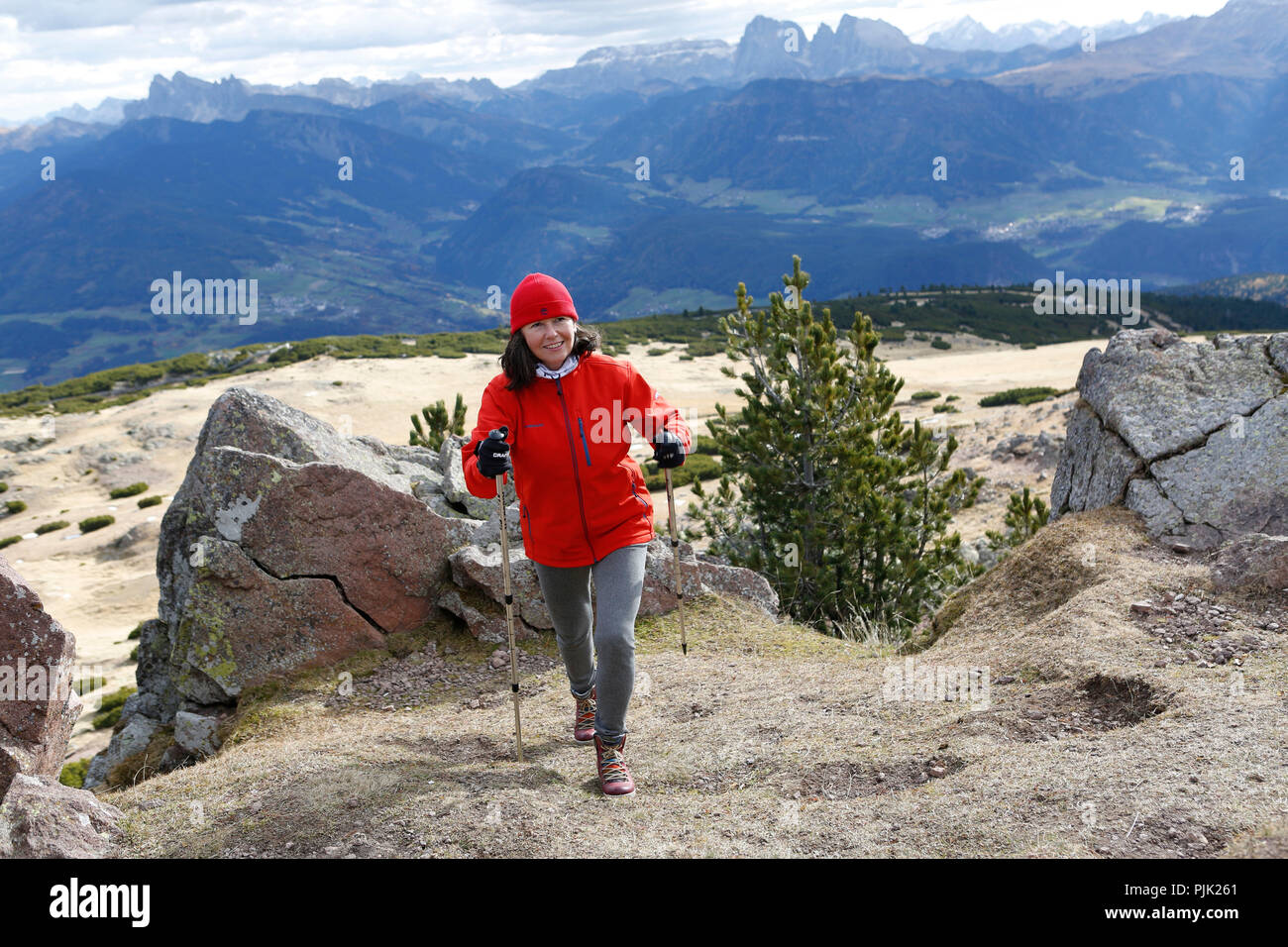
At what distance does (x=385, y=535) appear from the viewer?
948 cm

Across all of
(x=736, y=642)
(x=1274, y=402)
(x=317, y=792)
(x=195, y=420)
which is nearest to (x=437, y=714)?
(x=317, y=792)

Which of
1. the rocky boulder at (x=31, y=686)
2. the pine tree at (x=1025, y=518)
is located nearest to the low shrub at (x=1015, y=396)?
the pine tree at (x=1025, y=518)

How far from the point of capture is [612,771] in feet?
18.8

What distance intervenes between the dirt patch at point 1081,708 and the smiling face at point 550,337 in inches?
153

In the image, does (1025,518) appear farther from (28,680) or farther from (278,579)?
(28,680)

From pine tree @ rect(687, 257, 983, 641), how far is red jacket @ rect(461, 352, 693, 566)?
269 inches

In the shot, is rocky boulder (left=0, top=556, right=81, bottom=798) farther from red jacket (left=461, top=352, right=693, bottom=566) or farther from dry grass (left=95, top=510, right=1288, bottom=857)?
red jacket (left=461, top=352, right=693, bottom=566)

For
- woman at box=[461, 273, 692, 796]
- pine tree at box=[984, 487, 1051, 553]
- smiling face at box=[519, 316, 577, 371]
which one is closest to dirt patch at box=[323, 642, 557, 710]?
woman at box=[461, 273, 692, 796]

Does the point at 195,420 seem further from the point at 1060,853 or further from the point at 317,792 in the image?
the point at 1060,853

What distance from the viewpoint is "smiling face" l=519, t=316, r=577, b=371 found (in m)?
5.64

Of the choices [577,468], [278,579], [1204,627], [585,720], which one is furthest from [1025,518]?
[278,579]

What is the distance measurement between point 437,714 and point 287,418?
4688 millimetres

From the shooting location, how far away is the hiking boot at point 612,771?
18.6 feet

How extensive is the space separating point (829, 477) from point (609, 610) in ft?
27.2
